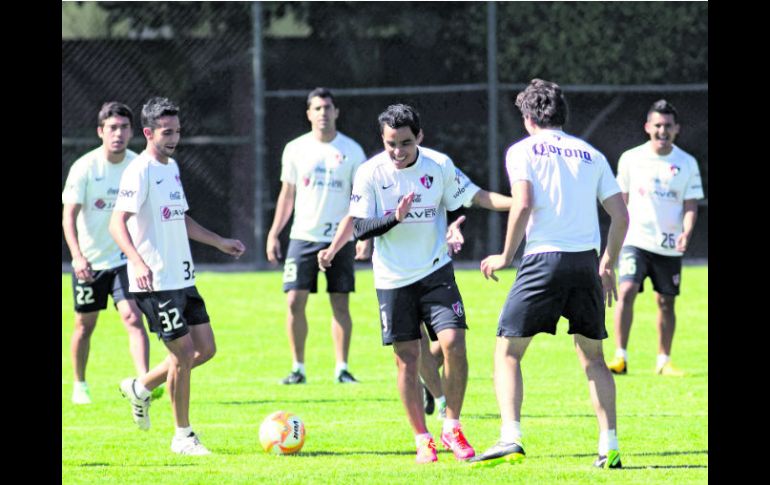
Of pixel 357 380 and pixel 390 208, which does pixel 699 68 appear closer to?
pixel 357 380

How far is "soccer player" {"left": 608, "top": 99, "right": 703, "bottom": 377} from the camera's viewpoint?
40.2ft

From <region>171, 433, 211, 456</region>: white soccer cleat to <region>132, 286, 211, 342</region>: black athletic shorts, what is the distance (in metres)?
0.60

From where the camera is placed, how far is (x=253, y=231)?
21.3 metres

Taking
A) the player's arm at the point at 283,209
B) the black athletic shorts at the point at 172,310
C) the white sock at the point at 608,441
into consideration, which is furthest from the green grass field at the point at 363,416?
the player's arm at the point at 283,209

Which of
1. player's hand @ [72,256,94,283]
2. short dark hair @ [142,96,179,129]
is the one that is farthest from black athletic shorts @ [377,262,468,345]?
player's hand @ [72,256,94,283]

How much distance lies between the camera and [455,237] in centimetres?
815

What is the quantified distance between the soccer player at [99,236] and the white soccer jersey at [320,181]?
5.76ft

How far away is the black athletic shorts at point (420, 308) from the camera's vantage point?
8.12 metres

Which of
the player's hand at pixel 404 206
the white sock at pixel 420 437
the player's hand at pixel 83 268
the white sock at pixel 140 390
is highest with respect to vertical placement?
the player's hand at pixel 404 206

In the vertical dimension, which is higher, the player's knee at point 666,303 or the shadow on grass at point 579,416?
the player's knee at point 666,303

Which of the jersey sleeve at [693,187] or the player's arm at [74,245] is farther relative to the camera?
the jersey sleeve at [693,187]

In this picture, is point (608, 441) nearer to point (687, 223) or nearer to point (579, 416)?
point (579, 416)

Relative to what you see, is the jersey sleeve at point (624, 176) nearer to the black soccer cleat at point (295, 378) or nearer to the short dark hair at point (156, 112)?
the black soccer cleat at point (295, 378)
